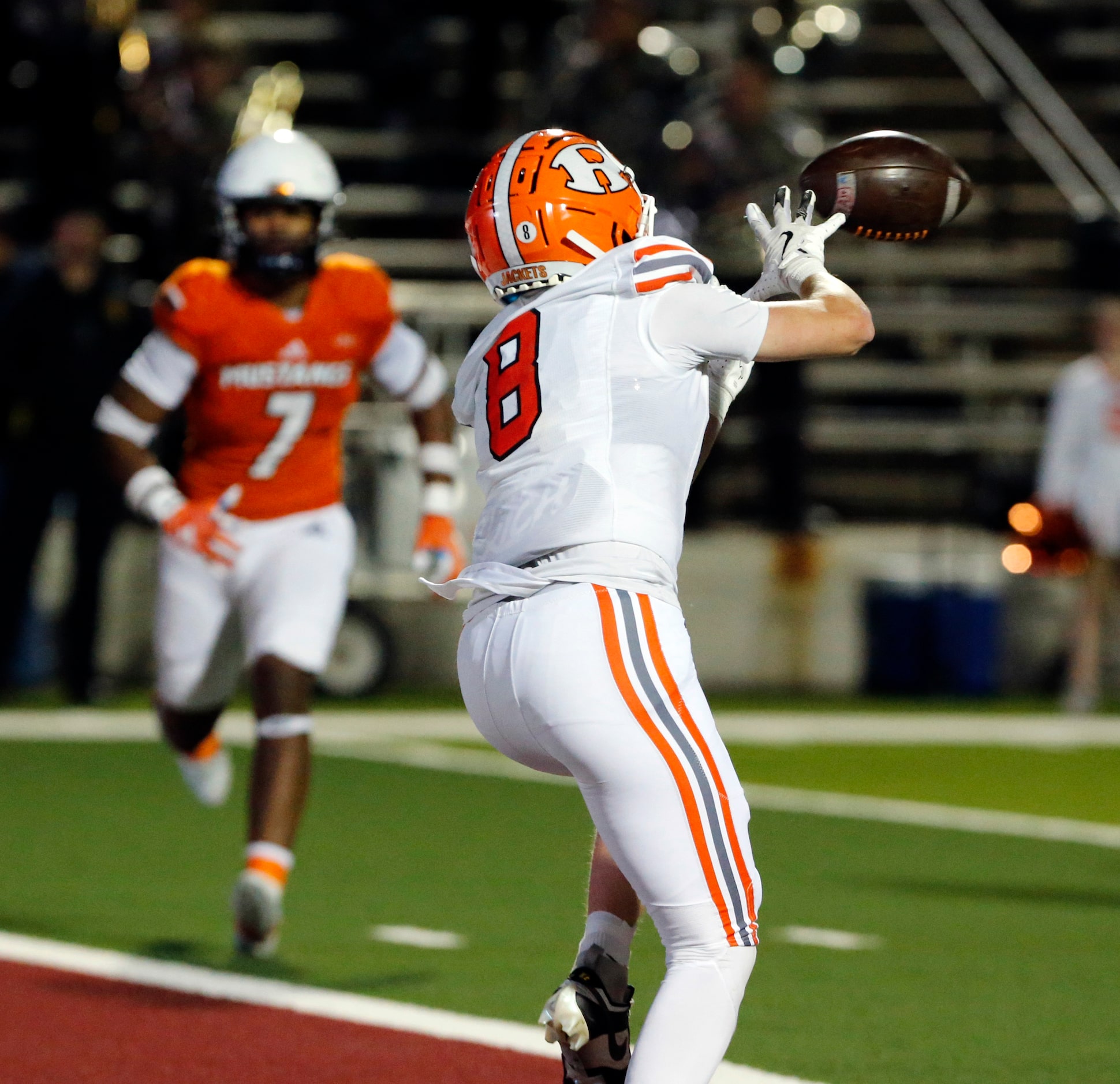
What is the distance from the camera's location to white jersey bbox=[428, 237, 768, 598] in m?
3.58

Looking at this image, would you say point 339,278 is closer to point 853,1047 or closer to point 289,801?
point 289,801

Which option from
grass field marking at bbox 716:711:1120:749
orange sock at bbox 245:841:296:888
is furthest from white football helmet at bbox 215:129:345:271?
grass field marking at bbox 716:711:1120:749

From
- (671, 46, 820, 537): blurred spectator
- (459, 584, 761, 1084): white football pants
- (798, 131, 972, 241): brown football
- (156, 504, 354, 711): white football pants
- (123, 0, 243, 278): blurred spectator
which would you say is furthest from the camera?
(123, 0, 243, 278): blurred spectator

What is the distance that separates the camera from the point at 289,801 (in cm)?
568

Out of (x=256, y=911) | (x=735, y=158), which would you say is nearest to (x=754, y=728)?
(x=735, y=158)

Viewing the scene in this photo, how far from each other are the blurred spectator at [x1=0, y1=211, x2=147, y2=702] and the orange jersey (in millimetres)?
5047

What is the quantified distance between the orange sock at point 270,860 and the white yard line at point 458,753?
7.19 feet

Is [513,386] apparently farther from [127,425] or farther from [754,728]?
[754,728]

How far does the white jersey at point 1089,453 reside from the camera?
11.5m

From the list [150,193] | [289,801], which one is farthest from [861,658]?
[289,801]

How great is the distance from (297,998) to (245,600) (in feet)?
4.46

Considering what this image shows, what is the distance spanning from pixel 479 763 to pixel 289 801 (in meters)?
3.80

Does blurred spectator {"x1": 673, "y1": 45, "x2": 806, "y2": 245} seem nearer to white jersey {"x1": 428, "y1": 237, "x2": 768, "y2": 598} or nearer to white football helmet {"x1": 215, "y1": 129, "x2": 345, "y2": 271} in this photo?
white football helmet {"x1": 215, "y1": 129, "x2": 345, "y2": 271}

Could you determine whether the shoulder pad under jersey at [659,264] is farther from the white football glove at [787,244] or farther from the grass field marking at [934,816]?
the grass field marking at [934,816]
